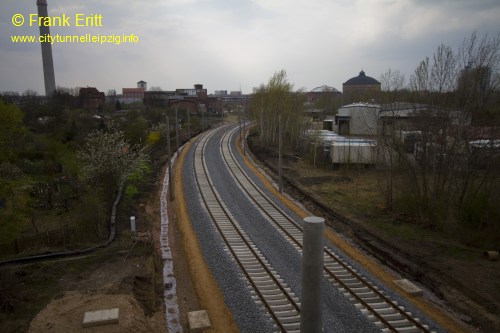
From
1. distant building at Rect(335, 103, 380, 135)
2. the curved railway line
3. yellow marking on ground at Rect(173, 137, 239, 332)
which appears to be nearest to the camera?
the curved railway line

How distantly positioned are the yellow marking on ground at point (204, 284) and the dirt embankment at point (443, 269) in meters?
6.46

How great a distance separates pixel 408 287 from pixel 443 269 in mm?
1958

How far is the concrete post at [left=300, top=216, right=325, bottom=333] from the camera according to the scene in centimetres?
693

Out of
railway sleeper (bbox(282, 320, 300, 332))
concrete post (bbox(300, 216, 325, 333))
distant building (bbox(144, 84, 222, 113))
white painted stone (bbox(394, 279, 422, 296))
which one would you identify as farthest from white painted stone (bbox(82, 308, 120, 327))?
distant building (bbox(144, 84, 222, 113))

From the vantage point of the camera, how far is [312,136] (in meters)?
38.8

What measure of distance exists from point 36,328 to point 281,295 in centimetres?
659

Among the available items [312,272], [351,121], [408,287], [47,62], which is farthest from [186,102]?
[312,272]

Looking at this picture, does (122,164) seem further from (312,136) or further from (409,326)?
(409,326)

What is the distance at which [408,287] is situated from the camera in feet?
39.1

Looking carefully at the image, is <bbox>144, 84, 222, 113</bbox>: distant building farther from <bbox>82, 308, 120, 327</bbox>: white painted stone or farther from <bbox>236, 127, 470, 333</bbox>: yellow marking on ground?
<bbox>82, 308, 120, 327</bbox>: white painted stone

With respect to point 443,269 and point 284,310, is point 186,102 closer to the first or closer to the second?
point 443,269

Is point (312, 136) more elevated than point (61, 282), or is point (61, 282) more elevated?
point (312, 136)

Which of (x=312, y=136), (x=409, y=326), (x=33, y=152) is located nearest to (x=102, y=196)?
(x=409, y=326)

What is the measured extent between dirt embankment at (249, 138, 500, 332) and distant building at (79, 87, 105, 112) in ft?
297
